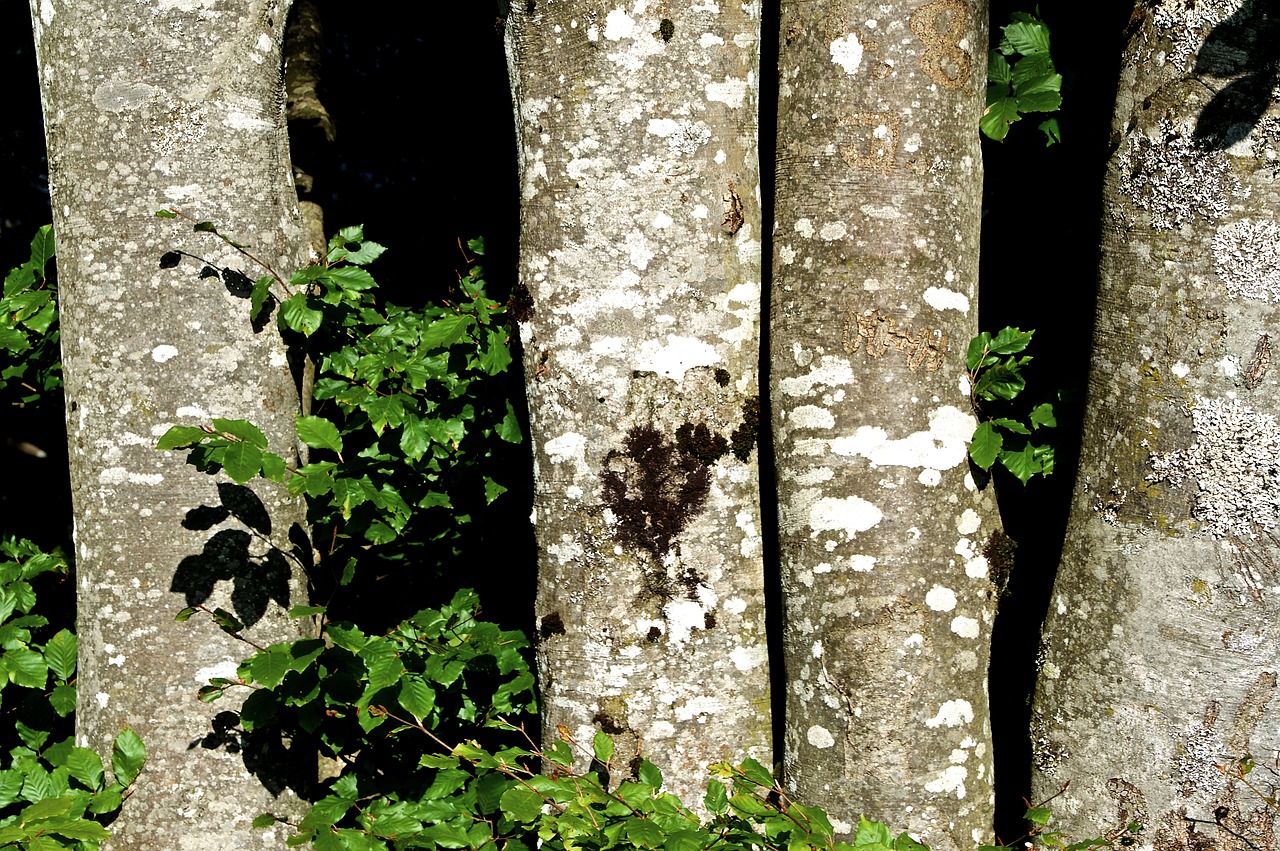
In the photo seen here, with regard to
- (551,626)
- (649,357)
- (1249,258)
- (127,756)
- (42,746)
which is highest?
(1249,258)

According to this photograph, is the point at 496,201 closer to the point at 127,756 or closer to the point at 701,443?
the point at 701,443

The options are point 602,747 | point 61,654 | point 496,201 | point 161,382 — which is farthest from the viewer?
point 496,201

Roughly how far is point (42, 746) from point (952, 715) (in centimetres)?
277

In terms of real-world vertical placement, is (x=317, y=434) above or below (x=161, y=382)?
below

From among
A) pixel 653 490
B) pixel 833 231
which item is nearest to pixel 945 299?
pixel 833 231

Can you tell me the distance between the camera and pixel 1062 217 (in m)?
2.91

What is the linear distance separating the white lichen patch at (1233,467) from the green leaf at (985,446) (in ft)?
1.30

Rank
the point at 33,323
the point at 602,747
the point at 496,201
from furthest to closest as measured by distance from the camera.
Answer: the point at 496,201
the point at 33,323
the point at 602,747

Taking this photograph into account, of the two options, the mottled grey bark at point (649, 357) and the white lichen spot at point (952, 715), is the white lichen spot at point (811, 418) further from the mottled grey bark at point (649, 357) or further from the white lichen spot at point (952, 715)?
the white lichen spot at point (952, 715)

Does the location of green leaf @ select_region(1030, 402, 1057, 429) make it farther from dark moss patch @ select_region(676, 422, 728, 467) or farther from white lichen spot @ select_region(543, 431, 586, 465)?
white lichen spot @ select_region(543, 431, 586, 465)

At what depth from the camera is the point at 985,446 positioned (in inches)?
93.2

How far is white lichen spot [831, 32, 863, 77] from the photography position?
2354mm

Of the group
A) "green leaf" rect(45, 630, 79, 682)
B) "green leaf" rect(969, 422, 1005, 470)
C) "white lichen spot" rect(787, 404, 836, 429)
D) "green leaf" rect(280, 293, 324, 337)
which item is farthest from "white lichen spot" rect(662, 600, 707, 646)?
"green leaf" rect(45, 630, 79, 682)

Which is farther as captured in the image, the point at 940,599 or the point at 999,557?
the point at 999,557
